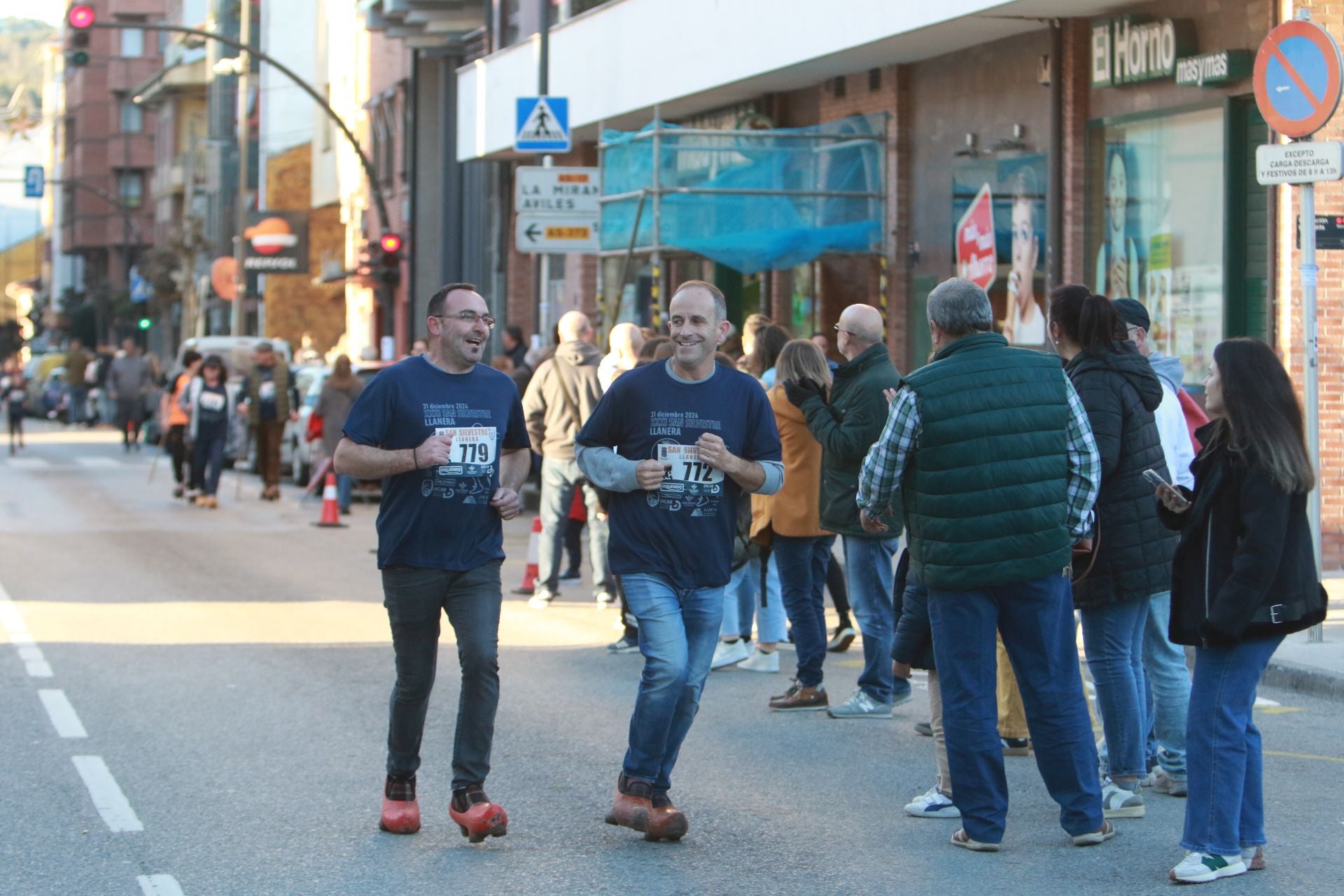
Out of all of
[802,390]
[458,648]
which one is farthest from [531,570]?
[458,648]

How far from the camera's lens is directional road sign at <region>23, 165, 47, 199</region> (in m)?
65.1

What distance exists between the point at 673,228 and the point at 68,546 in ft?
22.2

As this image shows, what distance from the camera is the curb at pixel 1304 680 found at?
9906mm

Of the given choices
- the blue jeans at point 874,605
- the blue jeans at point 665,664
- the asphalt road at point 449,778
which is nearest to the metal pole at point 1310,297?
the asphalt road at point 449,778

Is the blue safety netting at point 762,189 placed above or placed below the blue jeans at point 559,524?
above

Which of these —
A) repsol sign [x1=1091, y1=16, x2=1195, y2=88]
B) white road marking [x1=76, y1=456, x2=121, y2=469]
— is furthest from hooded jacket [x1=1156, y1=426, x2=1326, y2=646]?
white road marking [x1=76, y1=456, x2=121, y2=469]

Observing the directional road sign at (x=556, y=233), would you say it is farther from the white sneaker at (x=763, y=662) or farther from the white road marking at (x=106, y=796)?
the white road marking at (x=106, y=796)

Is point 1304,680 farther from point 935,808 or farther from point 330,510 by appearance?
point 330,510

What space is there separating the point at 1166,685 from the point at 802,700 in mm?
2259

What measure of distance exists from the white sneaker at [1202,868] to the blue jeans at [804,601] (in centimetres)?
333

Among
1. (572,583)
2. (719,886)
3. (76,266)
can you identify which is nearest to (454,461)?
(719,886)

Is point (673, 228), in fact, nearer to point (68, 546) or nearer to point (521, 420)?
point (68, 546)

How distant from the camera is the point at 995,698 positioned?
6.73 metres

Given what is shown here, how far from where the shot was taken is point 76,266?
355 ft
